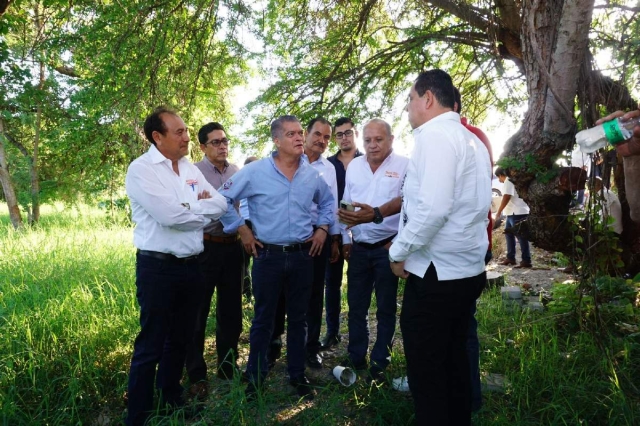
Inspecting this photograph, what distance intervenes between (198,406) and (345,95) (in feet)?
15.8

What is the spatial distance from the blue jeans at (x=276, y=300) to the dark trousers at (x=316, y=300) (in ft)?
1.63

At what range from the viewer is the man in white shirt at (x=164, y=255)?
2754mm

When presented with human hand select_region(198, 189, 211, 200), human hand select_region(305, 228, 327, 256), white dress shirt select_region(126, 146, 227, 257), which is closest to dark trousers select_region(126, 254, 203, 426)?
white dress shirt select_region(126, 146, 227, 257)

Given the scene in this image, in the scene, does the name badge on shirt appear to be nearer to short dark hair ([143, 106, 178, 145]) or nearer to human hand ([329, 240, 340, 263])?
short dark hair ([143, 106, 178, 145])

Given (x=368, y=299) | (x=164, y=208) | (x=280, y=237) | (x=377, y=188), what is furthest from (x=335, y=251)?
(x=164, y=208)

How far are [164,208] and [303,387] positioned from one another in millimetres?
1720

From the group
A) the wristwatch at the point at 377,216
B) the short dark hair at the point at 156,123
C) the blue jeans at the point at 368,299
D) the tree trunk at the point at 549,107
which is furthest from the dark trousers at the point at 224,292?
the tree trunk at the point at 549,107

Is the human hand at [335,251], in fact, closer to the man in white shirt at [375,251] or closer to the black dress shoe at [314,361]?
the man in white shirt at [375,251]

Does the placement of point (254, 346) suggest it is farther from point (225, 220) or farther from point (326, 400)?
point (225, 220)

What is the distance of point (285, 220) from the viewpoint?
3377 millimetres

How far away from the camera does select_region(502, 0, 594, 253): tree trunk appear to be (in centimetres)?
349

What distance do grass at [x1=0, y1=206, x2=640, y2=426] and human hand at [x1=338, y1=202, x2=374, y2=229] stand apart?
1220 mm

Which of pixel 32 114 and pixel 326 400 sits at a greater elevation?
pixel 32 114

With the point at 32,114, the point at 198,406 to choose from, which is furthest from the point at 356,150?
the point at 32,114
